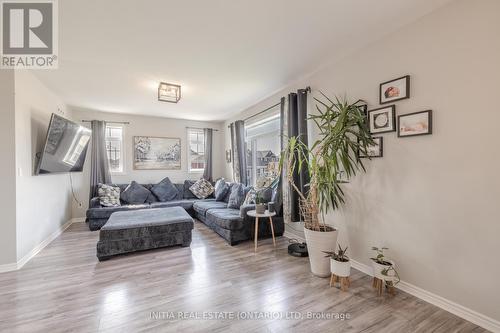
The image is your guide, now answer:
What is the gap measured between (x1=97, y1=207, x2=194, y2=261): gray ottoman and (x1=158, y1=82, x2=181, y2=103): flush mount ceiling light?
1.92m

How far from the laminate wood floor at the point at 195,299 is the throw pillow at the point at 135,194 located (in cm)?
198

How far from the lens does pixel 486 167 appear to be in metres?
1.63

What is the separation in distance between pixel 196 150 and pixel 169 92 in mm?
2796

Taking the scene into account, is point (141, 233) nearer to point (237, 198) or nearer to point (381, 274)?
point (237, 198)

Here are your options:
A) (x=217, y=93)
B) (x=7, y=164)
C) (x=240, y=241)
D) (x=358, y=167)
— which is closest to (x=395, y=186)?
(x=358, y=167)

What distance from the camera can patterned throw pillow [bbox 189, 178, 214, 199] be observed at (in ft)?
18.1

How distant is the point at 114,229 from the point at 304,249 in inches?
105

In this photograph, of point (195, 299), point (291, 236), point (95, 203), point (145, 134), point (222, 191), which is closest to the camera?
point (195, 299)

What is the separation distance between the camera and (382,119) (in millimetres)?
2275

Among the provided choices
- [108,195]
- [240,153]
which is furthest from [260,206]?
[108,195]

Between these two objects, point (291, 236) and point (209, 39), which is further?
point (291, 236)

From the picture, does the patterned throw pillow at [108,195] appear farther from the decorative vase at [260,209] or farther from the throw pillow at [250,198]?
the decorative vase at [260,209]

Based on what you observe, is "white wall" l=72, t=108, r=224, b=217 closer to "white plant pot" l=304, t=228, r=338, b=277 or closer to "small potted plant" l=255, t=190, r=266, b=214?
"small potted plant" l=255, t=190, r=266, b=214

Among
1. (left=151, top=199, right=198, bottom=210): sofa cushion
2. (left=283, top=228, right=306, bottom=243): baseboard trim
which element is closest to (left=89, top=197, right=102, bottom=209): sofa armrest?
(left=151, top=199, right=198, bottom=210): sofa cushion
